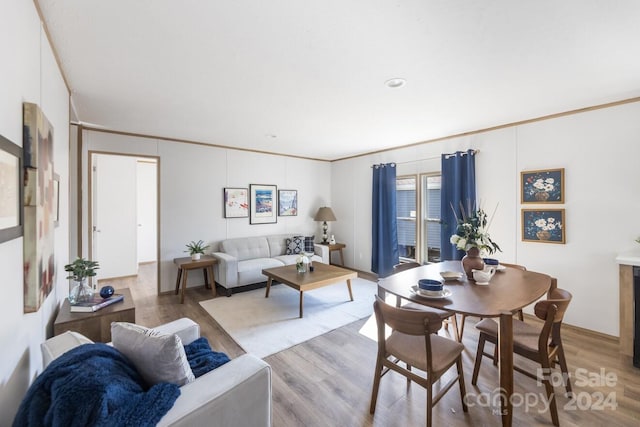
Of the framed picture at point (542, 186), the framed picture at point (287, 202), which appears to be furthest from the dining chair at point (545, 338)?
the framed picture at point (287, 202)

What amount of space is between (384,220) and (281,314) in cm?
254

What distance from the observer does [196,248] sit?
421 centimetres

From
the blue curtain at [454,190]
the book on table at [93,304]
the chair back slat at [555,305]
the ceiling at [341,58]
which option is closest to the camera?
the ceiling at [341,58]

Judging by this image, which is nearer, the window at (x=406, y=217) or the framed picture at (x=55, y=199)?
the framed picture at (x=55, y=199)

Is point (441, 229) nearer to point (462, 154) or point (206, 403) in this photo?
point (462, 154)

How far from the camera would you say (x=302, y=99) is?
2721 millimetres

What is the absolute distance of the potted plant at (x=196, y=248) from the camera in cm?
418

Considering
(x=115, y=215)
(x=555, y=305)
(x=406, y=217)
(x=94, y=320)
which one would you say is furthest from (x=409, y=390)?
(x=115, y=215)

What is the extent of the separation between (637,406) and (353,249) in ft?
13.9

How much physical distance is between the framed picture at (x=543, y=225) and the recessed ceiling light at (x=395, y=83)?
232 cm

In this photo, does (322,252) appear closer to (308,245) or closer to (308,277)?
(308,245)

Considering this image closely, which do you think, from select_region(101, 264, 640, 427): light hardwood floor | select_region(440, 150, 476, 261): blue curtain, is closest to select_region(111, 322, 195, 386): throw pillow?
select_region(101, 264, 640, 427): light hardwood floor

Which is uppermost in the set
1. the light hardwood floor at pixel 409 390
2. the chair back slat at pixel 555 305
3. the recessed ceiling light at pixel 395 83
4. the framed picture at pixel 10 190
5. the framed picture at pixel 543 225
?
the recessed ceiling light at pixel 395 83

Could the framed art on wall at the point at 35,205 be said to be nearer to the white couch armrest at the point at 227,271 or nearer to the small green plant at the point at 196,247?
the white couch armrest at the point at 227,271
